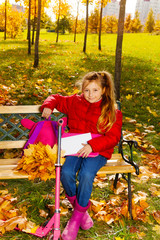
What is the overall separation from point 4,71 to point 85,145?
6.30m

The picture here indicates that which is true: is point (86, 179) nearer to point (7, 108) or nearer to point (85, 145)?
point (85, 145)

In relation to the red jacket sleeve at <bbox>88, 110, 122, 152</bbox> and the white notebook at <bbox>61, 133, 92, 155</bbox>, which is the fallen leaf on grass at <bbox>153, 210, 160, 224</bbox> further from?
the white notebook at <bbox>61, 133, 92, 155</bbox>

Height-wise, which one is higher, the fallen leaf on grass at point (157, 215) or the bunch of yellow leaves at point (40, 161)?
the bunch of yellow leaves at point (40, 161)

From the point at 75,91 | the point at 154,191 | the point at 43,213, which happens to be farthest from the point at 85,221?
the point at 75,91

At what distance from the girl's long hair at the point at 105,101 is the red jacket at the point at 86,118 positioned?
0.19 ft

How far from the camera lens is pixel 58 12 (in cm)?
1823

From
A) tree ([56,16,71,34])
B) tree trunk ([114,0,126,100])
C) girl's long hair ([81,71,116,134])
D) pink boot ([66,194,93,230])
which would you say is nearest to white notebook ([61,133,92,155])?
girl's long hair ([81,71,116,134])

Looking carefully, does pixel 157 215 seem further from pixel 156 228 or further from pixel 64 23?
pixel 64 23

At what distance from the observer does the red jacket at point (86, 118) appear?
2.35m

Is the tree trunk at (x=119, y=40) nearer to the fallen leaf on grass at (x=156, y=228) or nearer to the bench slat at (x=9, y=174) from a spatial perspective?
the fallen leaf on grass at (x=156, y=228)

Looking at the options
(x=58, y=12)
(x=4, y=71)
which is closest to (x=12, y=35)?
(x=58, y=12)

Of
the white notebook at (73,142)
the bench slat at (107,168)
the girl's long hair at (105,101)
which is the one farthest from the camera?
the girl's long hair at (105,101)

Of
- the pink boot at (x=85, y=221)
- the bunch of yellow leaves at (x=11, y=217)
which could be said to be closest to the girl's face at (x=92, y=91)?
the pink boot at (x=85, y=221)

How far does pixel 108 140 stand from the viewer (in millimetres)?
2340
